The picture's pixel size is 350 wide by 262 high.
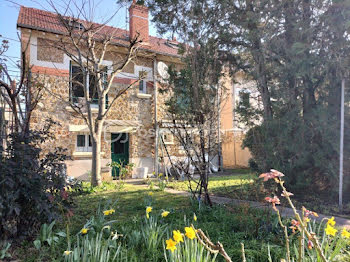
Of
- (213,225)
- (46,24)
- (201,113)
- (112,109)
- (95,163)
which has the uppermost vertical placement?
(46,24)

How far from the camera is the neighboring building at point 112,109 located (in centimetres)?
980

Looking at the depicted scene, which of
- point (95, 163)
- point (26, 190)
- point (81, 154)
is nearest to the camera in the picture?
point (26, 190)

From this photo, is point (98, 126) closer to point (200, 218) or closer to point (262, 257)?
point (200, 218)

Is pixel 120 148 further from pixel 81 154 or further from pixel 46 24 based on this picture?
pixel 46 24

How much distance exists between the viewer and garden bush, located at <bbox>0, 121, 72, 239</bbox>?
2990 millimetres

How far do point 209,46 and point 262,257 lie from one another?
4.45 metres

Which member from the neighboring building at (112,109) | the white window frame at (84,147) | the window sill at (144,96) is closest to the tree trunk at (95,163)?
the neighboring building at (112,109)

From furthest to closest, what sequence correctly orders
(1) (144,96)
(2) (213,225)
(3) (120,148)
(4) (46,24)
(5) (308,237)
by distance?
(1) (144,96) → (3) (120,148) → (4) (46,24) → (2) (213,225) → (5) (308,237)

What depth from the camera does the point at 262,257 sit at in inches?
108

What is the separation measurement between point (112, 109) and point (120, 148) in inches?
75.9

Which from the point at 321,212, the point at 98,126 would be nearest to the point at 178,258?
the point at 321,212

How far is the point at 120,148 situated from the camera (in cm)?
1201

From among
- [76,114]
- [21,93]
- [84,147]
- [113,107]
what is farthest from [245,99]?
[84,147]

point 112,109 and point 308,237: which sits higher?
point 112,109
